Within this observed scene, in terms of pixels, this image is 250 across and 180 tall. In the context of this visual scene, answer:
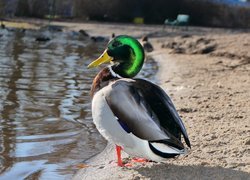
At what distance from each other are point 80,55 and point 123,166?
15043 mm

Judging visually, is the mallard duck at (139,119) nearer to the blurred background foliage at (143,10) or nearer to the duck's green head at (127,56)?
the duck's green head at (127,56)

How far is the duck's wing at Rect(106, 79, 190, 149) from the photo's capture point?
4891 millimetres

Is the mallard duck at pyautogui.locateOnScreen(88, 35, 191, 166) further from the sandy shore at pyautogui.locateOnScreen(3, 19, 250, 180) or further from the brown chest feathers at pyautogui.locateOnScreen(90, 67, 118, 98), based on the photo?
the sandy shore at pyautogui.locateOnScreen(3, 19, 250, 180)

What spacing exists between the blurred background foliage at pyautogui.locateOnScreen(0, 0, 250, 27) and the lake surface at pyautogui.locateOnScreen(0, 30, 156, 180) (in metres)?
29.3

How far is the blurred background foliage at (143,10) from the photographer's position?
45.9 meters

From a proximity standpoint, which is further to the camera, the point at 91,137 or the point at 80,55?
the point at 80,55

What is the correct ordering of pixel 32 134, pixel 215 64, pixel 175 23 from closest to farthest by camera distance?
pixel 32 134, pixel 215 64, pixel 175 23

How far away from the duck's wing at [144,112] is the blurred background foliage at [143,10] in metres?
40.4

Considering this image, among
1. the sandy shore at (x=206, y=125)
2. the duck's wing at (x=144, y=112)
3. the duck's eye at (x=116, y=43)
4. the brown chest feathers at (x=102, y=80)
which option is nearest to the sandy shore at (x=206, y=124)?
the sandy shore at (x=206, y=125)

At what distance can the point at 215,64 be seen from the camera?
54.6ft

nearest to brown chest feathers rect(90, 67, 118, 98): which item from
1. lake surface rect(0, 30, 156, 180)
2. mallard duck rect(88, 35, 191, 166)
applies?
mallard duck rect(88, 35, 191, 166)

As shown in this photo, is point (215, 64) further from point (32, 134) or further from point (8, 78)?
point (32, 134)

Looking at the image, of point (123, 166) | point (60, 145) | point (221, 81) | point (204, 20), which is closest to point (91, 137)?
point (60, 145)

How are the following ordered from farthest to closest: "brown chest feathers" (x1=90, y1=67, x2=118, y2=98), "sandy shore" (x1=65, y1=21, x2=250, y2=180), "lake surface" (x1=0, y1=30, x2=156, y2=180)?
"lake surface" (x1=0, y1=30, x2=156, y2=180), "brown chest feathers" (x1=90, y1=67, x2=118, y2=98), "sandy shore" (x1=65, y1=21, x2=250, y2=180)
